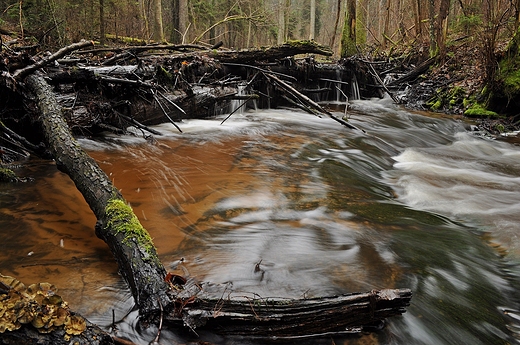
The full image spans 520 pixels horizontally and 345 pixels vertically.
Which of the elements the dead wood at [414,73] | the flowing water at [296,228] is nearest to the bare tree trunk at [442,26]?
the dead wood at [414,73]

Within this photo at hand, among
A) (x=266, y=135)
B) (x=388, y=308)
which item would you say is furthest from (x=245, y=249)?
(x=266, y=135)

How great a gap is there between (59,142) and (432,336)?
3.55 meters

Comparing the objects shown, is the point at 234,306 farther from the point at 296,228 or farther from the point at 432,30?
the point at 432,30

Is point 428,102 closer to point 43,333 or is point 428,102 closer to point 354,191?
point 354,191

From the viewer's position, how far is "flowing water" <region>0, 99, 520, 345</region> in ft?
8.28

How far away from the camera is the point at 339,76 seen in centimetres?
1320

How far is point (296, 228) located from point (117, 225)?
1794mm

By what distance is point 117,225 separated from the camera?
97.7 inches

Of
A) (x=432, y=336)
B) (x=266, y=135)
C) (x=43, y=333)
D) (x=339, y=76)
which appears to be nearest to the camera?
(x=43, y=333)

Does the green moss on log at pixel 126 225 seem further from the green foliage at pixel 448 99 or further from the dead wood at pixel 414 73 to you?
the dead wood at pixel 414 73

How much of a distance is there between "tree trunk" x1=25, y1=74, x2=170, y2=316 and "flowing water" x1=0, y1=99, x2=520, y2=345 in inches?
7.2

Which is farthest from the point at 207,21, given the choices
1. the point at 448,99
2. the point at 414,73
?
the point at 448,99

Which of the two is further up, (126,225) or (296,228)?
(126,225)

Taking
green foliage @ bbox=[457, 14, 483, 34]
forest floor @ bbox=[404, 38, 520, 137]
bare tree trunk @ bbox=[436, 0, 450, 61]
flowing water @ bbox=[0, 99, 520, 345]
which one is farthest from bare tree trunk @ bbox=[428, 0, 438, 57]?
flowing water @ bbox=[0, 99, 520, 345]
